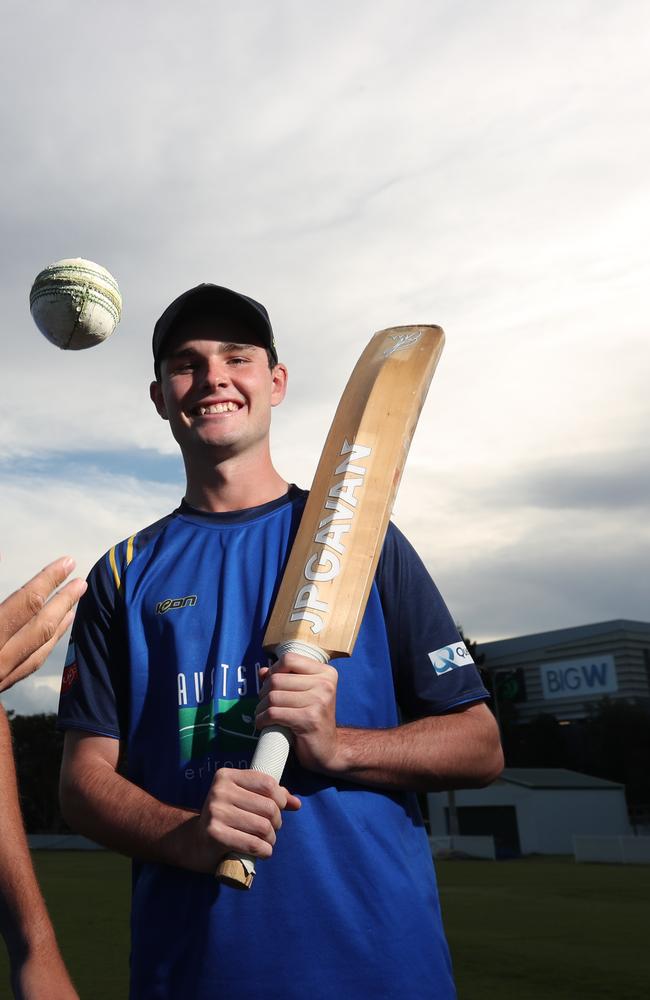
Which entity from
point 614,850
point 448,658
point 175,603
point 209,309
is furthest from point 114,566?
point 614,850

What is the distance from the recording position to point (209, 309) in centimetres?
290

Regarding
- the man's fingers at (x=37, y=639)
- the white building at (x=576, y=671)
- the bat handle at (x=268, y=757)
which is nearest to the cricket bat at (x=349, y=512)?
the bat handle at (x=268, y=757)

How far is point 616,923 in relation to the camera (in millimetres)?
10625

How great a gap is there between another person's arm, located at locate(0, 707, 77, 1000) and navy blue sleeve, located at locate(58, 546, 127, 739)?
0.57m

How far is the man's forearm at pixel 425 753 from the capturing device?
2318 mm

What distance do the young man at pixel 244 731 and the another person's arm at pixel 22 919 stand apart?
0.35m

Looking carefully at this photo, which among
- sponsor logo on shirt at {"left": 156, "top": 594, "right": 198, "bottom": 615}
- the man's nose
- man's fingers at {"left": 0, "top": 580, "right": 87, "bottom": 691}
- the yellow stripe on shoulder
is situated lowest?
man's fingers at {"left": 0, "top": 580, "right": 87, "bottom": 691}

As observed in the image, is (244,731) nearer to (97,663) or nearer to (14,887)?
(97,663)

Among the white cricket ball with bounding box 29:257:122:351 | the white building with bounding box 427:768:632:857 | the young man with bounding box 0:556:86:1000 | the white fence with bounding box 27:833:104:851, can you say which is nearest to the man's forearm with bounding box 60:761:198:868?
the young man with bounding box 0:556:86:1000

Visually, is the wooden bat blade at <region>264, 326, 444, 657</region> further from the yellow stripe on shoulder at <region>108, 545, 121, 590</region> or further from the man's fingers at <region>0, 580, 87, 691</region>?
the man's fingers at <region>0, 580, 87, 691</region>

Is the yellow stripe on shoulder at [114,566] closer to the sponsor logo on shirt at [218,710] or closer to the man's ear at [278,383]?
the sponsor logo on shirt at [218,710]

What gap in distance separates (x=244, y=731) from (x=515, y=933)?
335 inches

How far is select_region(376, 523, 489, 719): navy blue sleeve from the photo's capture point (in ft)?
8.31

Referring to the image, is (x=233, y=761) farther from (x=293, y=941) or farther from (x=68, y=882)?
(x=68, y=882)
